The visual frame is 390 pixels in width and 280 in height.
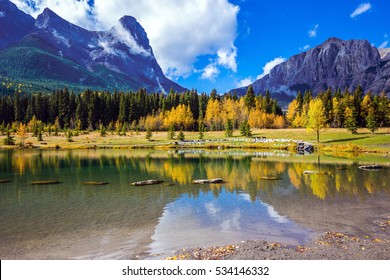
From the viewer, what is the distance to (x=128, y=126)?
163 metres

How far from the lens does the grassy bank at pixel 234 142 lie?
86.5 metres

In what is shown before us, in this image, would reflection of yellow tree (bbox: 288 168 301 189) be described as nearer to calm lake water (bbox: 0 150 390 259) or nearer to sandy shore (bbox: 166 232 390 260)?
calm lake water (bbox: 0 150 390 259)

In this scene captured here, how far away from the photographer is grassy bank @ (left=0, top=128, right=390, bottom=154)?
86463 mm

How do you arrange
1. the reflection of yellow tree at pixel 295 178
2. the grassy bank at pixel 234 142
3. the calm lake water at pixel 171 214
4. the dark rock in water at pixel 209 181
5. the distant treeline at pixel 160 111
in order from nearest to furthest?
1. the calm lake water at pixel 171 214
2. the reflection of yellow tree at pixel 295 178
3. the dark rock in water at pixel 209 181
4. the grassy bank at pixel 234 142
5. the distant treeline at pixel 160 111

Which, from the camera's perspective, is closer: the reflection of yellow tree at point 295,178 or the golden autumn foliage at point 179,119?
the reflection of yellow tree at point 295,178

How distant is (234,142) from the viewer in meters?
111

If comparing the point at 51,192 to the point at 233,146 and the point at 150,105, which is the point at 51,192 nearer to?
the point at 233,146

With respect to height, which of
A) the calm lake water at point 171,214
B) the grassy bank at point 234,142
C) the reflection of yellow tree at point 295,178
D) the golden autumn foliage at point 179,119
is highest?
the golden autumn foliage at point 179,119

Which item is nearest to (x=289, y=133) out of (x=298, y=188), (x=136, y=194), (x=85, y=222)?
(x=298, y=188)

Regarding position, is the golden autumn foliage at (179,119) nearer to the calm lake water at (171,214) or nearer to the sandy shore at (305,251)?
the calm lake water at (171,214)

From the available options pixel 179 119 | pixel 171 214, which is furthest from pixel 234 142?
pixel 171 214

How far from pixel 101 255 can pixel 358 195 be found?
2272cm

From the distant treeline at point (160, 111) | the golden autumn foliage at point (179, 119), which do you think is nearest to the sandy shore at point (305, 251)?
the distant treeline at point (160, 111)
